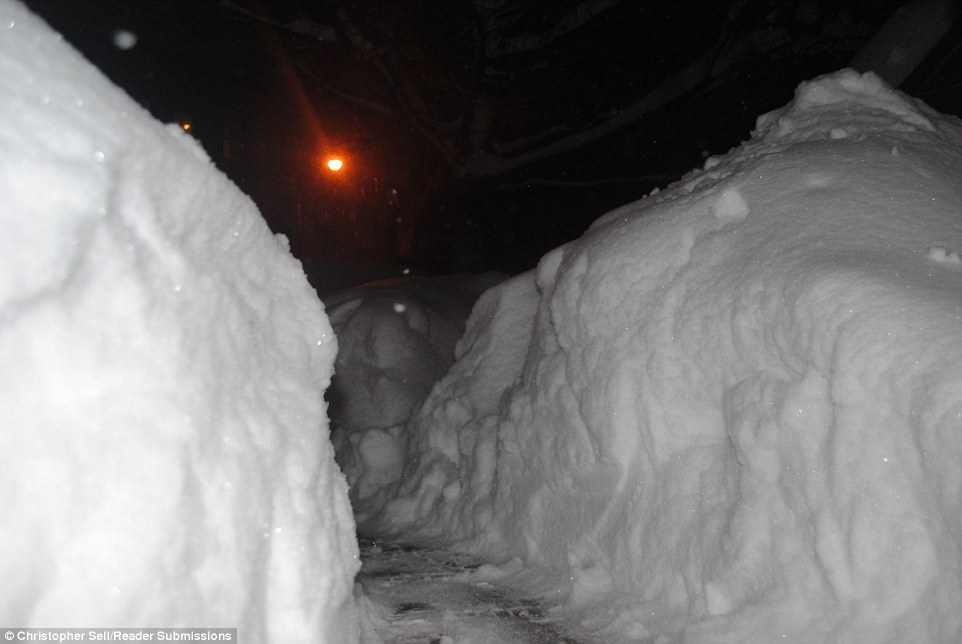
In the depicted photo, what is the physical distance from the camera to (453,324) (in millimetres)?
8664

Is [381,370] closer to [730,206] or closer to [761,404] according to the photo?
[730,206]

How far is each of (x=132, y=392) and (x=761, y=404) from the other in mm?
2601

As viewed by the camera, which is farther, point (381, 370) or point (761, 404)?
point (381, 370)

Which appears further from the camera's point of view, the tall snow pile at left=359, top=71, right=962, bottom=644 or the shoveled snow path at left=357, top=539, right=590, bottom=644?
the shoveled snow path at left=357, top=539, right=590, bottom=644

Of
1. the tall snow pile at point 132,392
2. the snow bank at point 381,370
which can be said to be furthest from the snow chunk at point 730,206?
the snow bank at point 381,370

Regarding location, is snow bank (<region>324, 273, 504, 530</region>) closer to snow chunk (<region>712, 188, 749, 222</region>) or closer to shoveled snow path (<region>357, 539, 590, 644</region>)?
shoveled snow path (<region>357, 539, 590, 644</region>)

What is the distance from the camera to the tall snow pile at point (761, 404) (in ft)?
7.84

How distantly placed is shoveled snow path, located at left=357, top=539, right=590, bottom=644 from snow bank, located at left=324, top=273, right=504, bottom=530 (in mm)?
1829

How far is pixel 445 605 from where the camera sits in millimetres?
3570

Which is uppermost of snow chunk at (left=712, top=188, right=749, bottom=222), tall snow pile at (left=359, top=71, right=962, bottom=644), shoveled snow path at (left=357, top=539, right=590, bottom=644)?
snow chunk at (left=712, top=188, right=749, bottom=222)

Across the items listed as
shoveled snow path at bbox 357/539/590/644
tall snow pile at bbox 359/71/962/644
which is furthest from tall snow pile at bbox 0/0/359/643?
tall snow pile at bbox 359/71/962/644

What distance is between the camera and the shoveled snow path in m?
3.17

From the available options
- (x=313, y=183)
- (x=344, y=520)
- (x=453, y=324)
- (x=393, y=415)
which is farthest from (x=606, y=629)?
(x=313, y=183)

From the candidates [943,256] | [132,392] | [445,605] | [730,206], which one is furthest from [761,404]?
[132,392]
